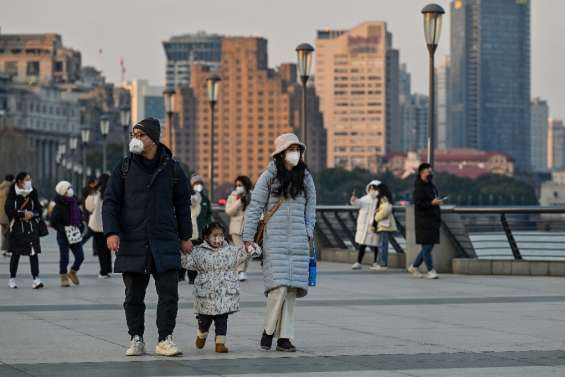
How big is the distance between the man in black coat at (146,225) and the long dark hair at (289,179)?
3.45ft

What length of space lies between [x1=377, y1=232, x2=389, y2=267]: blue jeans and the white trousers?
14.5 meters

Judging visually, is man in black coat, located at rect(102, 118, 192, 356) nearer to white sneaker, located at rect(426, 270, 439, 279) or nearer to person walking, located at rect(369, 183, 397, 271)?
white sneaker, located at rect(426, 270, 439, 279)

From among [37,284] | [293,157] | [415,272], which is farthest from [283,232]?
[415,272]

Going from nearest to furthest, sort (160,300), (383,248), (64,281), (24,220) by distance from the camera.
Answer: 1. (160,300)
2. (24,220)
3. (64,281)
4. (383,248)

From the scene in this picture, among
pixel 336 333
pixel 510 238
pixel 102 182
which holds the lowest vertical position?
pixel 336 333

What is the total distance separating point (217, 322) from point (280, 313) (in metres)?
0.56

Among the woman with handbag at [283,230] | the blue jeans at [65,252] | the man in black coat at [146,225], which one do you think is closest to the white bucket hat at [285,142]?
the woman with handbag at [283,230]

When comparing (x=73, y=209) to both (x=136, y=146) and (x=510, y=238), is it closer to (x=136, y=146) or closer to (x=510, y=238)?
(x=510, y=238)

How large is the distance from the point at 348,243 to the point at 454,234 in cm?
727

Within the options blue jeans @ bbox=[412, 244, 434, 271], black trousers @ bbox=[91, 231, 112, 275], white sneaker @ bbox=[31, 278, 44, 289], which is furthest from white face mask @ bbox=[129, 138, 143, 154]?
blue jeans @ bbox=[412, 244, 434, 271]

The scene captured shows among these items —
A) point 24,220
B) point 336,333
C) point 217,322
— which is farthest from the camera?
point 24,220

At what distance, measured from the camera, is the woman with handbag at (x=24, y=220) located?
21.9 metres

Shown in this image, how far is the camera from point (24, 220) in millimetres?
22172

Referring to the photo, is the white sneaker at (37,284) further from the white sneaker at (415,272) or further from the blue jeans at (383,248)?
the blue jeans at (383,248)
